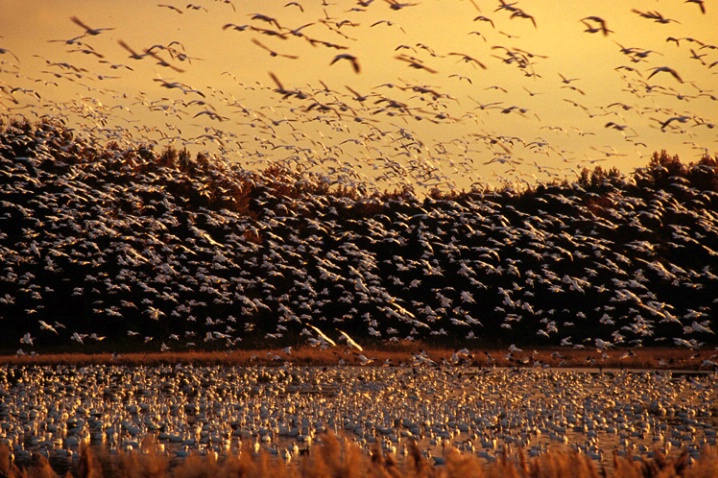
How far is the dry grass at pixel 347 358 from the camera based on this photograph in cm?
3978

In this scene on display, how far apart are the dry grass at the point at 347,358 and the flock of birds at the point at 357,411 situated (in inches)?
127

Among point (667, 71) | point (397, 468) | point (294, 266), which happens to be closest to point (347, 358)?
point (294, 266)

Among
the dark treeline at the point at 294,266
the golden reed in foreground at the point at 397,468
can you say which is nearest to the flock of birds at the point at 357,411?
the golden reed in foreground at the point at 397,468

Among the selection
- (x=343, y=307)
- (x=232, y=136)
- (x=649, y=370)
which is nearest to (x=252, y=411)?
(x=232, y=136)

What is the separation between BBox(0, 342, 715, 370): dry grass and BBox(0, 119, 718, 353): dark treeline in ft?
8.12

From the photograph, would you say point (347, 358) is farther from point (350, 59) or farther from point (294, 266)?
point (350, 59)

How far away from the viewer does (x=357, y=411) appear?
23.8 m

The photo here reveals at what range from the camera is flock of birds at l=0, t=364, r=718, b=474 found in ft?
61.8

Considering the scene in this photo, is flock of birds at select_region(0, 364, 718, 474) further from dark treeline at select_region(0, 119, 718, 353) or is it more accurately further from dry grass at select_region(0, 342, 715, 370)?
dark treeline at select_region(0, 119, 718, 353)

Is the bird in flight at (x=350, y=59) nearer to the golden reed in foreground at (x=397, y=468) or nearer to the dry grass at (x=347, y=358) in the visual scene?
the golden reed in foreground at (x=397, y=468)

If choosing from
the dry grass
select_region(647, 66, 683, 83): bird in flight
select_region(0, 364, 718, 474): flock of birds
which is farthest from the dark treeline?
select_region(647, 66, 683, 83): bird in flight

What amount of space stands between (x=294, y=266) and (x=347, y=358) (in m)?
14.0

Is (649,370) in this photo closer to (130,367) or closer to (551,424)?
(551,424)

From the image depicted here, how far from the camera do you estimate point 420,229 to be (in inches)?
2276
